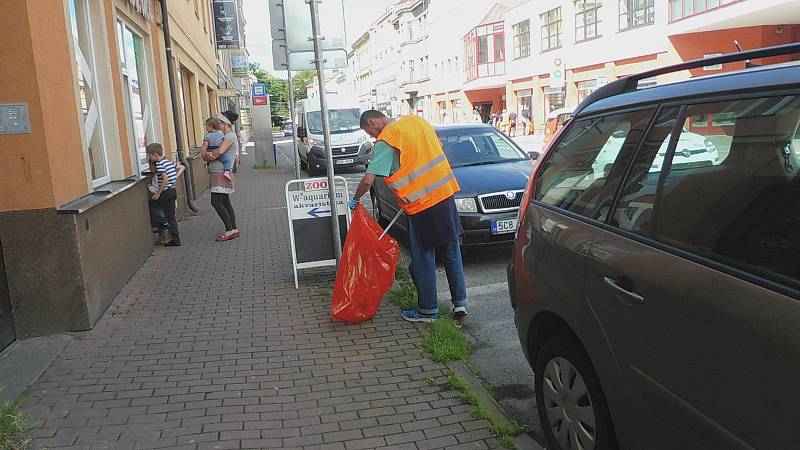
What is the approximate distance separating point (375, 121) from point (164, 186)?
4.50m

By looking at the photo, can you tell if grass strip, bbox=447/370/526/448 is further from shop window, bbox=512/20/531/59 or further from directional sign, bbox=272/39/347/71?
shop window, bbox=512/20/531/59

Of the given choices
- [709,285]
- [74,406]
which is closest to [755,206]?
[709,285]

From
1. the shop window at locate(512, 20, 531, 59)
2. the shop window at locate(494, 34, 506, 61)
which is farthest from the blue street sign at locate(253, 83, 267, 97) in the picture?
the shop window at locate(494, 34, 506, 61)

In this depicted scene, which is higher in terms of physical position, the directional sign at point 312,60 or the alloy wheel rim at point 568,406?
the directional sign at point 312,60

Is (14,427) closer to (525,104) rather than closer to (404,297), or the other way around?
(404,297)

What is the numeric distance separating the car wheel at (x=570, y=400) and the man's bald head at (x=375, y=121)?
2.63 meters

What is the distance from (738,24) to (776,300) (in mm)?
24316

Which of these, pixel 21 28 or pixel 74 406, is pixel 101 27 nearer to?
pixel 21 28

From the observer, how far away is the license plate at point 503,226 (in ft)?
23.5

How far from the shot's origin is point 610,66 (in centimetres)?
2931

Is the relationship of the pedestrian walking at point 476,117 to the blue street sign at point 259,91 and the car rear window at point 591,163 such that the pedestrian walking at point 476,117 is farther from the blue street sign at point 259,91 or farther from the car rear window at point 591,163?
the car rear window at point 591,163

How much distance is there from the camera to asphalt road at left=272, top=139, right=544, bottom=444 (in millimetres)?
3986

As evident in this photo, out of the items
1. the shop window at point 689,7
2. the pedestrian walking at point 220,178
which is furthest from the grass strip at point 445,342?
the shop window at point 689,7

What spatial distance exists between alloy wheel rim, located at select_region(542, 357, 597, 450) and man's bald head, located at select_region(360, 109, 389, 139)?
2.75 m
